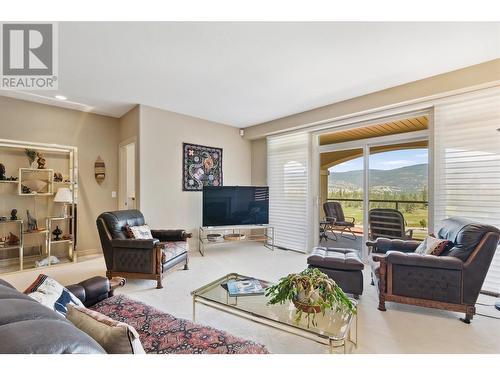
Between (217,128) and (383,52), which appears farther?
(217,128)

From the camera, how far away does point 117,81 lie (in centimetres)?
316

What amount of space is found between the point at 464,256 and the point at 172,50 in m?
3.42

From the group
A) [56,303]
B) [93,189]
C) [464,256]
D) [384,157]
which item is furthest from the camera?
[93,189]

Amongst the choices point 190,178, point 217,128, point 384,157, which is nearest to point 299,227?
point 384,157

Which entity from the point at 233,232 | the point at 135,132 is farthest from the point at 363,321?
the point at 135,132

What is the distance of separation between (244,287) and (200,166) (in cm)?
316

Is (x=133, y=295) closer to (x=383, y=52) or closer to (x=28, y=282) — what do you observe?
(x=28, y=282)

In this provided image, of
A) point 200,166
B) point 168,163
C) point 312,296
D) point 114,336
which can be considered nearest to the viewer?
point 114,336

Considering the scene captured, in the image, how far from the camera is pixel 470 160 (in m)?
2.96

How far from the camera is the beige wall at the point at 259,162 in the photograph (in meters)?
5.67

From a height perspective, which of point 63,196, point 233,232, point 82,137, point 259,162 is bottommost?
point 233,232

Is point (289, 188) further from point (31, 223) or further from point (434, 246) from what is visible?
point (31, 223)

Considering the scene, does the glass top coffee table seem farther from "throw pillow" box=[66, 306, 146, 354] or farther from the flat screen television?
the flat screen television

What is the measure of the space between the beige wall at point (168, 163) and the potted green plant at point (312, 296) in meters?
3.11
